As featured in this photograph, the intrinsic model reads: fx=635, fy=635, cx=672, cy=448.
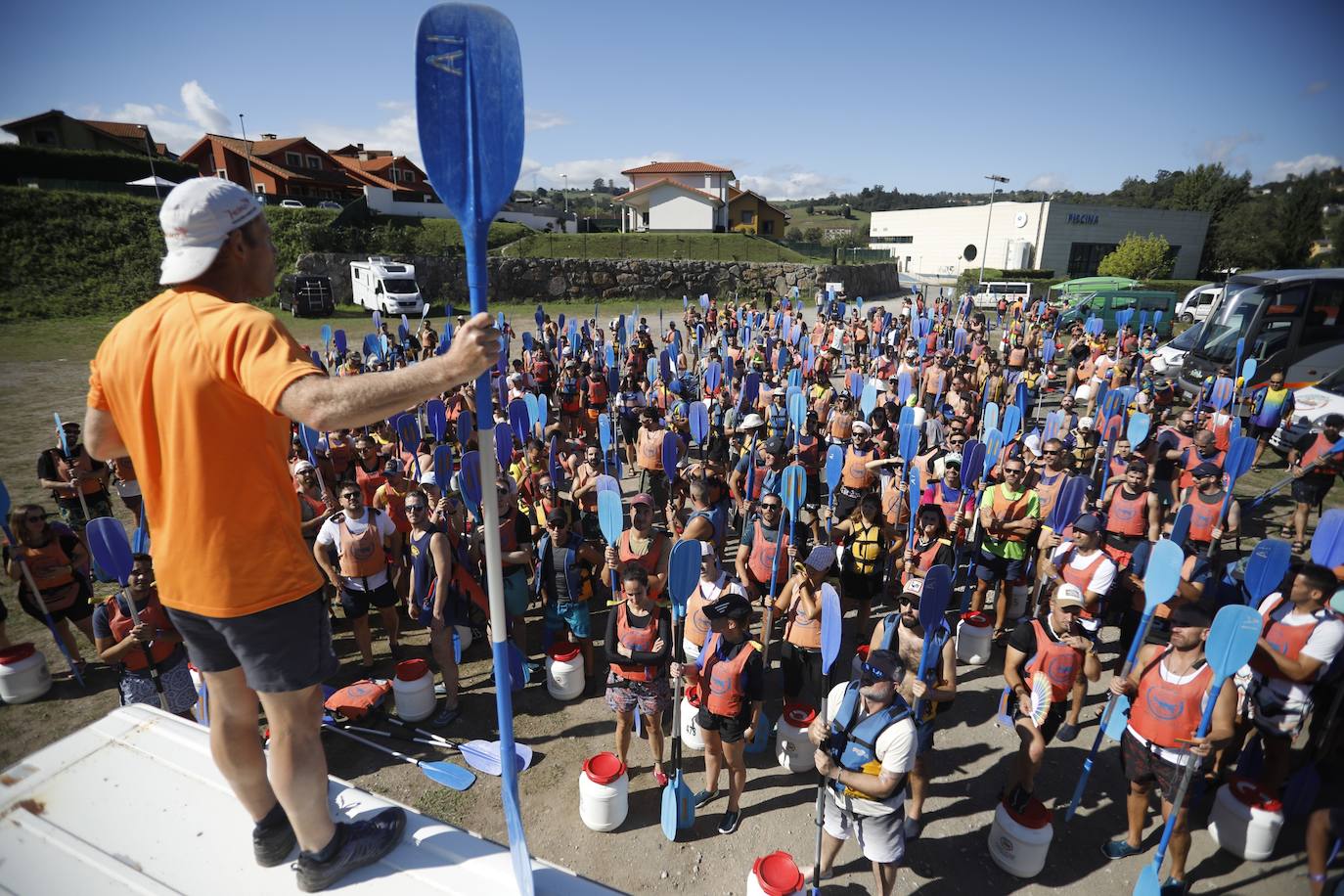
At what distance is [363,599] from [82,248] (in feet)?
112

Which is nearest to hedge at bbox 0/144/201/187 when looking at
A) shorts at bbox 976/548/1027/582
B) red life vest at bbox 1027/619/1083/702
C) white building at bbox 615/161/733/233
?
white building at bbox 615/161/733/233

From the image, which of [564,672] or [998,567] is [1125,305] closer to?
[998,567]

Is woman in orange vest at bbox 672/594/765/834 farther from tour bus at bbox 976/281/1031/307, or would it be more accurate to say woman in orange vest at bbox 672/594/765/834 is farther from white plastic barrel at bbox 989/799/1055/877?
tour bus at bbox 976/281/1031/307

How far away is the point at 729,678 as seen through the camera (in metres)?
4.12

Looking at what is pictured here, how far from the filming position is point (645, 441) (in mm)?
8539

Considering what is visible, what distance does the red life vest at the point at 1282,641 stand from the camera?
4188 millimetres

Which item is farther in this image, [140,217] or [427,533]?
[140,217]

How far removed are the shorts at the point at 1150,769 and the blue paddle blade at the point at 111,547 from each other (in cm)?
679

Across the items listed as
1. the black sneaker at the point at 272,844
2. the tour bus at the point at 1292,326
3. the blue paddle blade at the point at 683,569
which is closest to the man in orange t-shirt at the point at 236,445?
the black sneaker at the point at 272,844

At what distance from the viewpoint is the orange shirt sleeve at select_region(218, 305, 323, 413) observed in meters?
1.56

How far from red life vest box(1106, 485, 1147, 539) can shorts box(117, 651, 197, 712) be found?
845 centimetres

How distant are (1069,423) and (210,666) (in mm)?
11075

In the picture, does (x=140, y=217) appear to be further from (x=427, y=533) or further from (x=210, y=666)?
(x=210, y=666)

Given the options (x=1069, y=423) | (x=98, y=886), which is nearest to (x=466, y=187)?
(x=98, y=886)
